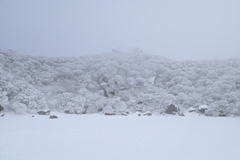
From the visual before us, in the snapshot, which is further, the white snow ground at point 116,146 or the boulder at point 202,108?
the boulder at point 202,108

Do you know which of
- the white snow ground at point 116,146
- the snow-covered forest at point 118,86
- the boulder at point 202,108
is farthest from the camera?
the boulder at point 202,108

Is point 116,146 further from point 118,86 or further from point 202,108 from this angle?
point 118,86

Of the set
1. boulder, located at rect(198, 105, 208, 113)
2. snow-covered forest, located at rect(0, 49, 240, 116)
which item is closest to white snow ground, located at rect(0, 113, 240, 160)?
snow-covered forest, located at rect(0, 49, 240, 116)

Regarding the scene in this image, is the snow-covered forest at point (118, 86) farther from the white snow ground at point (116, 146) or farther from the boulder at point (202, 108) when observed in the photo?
the white snow ground at point (116, 146)

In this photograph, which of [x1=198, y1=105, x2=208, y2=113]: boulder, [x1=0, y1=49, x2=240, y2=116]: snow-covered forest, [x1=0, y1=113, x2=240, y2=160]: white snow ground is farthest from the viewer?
[x1=198, y1=105, x2=208, y2=113]: boulder

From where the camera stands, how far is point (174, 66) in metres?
30.2

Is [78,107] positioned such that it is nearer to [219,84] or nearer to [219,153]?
[219,153]

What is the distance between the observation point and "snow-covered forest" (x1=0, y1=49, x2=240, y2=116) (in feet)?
53.9

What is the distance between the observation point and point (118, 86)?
2425 centimetres

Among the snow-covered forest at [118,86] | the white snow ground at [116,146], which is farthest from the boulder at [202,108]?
the white snow ground at [116,146]

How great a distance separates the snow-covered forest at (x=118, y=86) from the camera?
16.4 meters

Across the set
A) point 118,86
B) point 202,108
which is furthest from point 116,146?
point 118,86

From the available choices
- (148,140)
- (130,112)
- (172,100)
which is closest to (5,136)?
(148,140)

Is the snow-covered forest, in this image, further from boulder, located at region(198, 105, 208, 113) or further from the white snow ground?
the white snow ground
